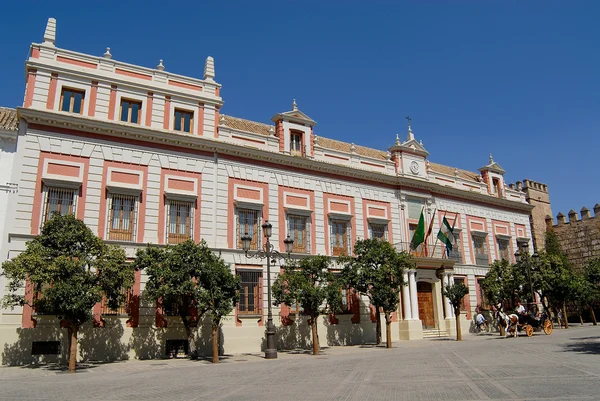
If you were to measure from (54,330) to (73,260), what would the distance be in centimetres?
395

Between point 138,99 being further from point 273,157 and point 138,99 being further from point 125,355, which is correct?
point 125,355

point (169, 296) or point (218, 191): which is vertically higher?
point (218, 191)

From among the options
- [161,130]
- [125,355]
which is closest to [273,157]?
[161,130]

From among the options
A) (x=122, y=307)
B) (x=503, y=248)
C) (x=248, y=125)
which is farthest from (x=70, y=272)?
(x=503, y=248)

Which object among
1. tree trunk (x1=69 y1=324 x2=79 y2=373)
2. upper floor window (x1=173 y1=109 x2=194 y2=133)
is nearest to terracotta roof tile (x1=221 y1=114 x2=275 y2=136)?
upper floor window (x1=173 y1=109 x2=194 y2=133)

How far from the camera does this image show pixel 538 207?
4269 cm

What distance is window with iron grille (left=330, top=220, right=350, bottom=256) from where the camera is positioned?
24.7 m

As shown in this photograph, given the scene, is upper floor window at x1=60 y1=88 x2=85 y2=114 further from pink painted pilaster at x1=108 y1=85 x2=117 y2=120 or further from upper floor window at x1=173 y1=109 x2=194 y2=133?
upper floor window at x1=173 y1=109 x2=194 y2=133

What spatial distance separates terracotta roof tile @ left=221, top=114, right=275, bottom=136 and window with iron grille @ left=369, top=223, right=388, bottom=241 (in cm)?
746

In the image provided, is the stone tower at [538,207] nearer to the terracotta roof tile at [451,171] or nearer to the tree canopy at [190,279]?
the terracotta roof tile at [451,171]

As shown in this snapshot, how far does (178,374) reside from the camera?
41.5 ft

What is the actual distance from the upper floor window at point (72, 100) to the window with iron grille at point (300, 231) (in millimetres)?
10320

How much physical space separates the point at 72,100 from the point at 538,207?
38.1 m

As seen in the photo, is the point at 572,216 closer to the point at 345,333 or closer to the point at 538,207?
the point at 538,207
